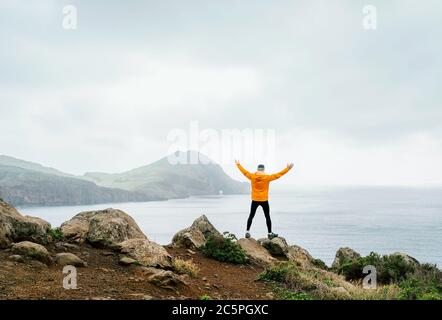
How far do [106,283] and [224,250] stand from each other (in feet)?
22.6

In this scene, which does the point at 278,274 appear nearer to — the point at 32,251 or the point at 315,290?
the point at 315,290

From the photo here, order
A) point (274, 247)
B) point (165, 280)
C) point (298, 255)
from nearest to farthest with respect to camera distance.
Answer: point (165, 280) < point (274, 247) < point (298, 255)

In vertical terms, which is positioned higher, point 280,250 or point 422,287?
point 422,287

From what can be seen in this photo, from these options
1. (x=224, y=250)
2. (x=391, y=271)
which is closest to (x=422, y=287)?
Result: (x=391, y=271)

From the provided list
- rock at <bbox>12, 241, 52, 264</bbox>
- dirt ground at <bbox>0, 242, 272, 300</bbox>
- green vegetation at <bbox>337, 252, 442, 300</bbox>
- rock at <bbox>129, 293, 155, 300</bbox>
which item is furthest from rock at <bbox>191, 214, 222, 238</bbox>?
rock at <bbox>129, 293, 155, 300</bbox>

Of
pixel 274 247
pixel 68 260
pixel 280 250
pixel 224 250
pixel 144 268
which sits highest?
pixel 68 260

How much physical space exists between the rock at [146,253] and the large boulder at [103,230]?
0.65 metres

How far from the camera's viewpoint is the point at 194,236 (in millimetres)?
17734

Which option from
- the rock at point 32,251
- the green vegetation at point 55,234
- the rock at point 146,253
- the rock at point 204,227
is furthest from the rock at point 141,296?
the rock at point 204,227
